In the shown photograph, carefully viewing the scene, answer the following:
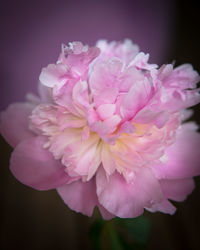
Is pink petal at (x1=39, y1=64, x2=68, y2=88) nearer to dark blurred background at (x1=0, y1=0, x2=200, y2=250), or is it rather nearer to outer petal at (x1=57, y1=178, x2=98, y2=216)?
outer petal at (x1=57, y1=178, x2=98, y2=216)

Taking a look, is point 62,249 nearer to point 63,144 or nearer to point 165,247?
point 165,247

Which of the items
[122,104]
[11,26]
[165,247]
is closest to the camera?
[122,104]

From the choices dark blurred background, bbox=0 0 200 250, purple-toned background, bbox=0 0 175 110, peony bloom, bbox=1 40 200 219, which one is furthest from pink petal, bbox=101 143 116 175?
dark blurred background, bbox=0 0 200 250

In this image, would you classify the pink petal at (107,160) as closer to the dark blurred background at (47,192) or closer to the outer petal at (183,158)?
the outer petal at (183,158)

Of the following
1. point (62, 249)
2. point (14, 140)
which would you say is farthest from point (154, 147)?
point (62, 249)

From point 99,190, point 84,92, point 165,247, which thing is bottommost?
point 165,247

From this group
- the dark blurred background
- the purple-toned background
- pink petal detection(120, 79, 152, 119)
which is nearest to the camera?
pink petal detection(120, 79, 152, 119)
